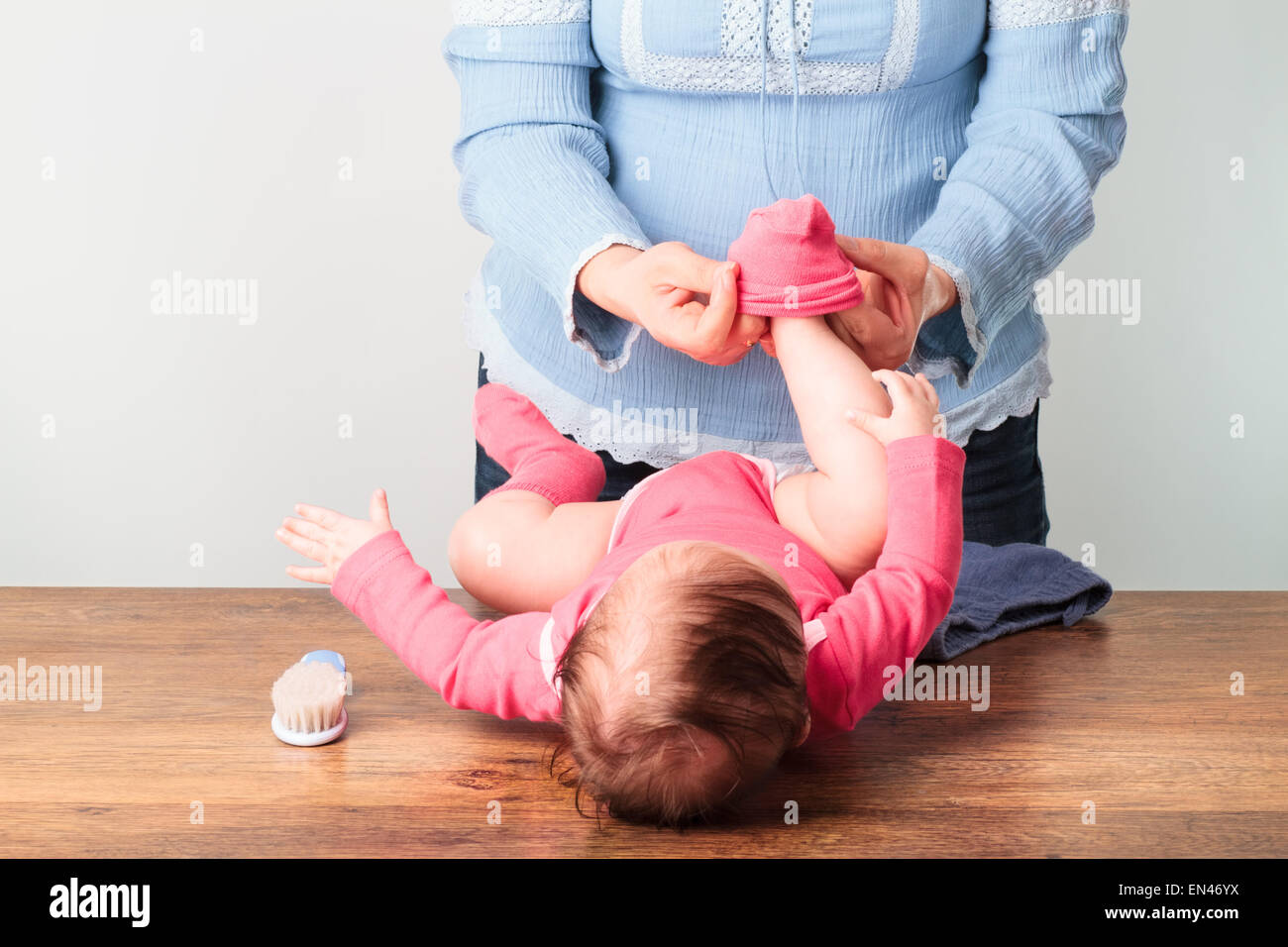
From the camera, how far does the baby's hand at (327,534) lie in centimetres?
105

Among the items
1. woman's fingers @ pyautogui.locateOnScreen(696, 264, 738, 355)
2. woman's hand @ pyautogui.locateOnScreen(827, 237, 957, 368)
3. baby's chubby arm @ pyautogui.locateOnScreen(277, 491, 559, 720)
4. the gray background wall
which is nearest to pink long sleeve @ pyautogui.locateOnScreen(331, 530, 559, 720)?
baby's chubby arm @ pyautogui.locateOnScreen(277, 491, 559, 720)

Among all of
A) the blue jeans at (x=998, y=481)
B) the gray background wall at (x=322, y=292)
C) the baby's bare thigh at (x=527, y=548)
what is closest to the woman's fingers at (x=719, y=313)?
the baby's bare thigh at (x=527, y=548)

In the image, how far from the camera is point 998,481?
1.35m

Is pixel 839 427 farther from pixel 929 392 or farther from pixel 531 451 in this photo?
pixel 531 451

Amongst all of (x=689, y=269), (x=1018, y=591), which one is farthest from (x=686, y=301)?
(x=1018, y=591)

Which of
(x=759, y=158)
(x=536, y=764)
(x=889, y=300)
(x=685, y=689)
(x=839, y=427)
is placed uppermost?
(x=759, y=158)

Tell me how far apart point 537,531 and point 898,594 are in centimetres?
39

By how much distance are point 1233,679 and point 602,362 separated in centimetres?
64

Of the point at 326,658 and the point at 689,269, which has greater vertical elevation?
the point at 689,269

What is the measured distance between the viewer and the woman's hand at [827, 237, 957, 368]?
40.8 inches

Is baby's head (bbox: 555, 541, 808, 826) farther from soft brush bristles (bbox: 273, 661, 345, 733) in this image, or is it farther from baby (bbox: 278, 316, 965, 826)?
soft brush bristles (bbox: 273, 661, 345, 733)

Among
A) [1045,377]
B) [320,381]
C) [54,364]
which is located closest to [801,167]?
[1045,377]

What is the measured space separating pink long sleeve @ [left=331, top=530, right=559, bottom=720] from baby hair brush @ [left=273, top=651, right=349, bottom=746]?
2.4 inches
